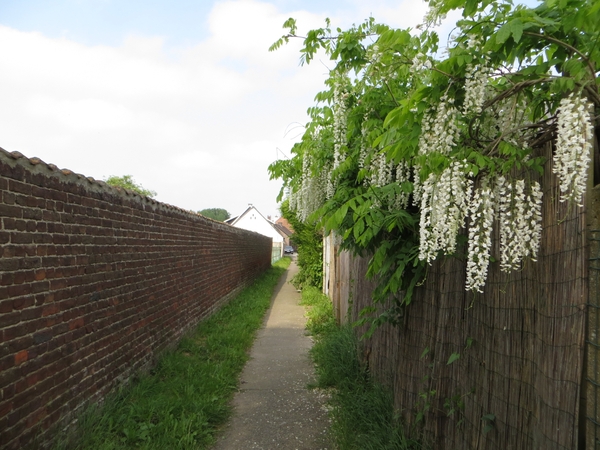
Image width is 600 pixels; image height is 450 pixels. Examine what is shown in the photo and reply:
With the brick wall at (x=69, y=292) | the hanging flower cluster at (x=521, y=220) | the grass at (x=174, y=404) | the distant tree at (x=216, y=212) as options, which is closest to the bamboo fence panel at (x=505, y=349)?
the hanging flower cluster at (x=521, y=220)

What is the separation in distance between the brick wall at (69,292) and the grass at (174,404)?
192 mm

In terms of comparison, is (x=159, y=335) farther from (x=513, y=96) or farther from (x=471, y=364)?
(x=513, y=96)

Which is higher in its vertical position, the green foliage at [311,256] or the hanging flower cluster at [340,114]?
the hanging flower cluster at [340,114]

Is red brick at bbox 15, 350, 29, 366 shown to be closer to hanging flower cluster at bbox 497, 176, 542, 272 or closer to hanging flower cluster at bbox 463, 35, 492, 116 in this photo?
hanging flower cluster at bbox 497, 176, 542, 272

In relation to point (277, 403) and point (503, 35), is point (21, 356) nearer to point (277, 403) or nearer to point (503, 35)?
point (277, 403)

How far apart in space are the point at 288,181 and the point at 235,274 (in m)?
5.66

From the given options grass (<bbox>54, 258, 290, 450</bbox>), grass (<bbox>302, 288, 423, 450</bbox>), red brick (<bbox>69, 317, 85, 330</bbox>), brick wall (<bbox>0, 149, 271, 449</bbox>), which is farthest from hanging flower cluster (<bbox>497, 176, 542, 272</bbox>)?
red brick (<bbox>69, 317, 85, 330</bbox>)

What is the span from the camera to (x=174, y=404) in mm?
4332

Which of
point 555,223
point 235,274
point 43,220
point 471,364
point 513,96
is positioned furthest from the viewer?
point 235,274

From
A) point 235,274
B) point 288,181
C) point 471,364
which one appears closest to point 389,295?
point 471,364

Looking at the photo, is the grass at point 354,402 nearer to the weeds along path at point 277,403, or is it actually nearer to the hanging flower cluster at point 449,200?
the weeds along path at point 277,403

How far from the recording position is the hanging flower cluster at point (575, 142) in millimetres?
1687

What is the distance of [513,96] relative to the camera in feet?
7.36

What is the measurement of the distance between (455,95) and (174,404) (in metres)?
3.69
